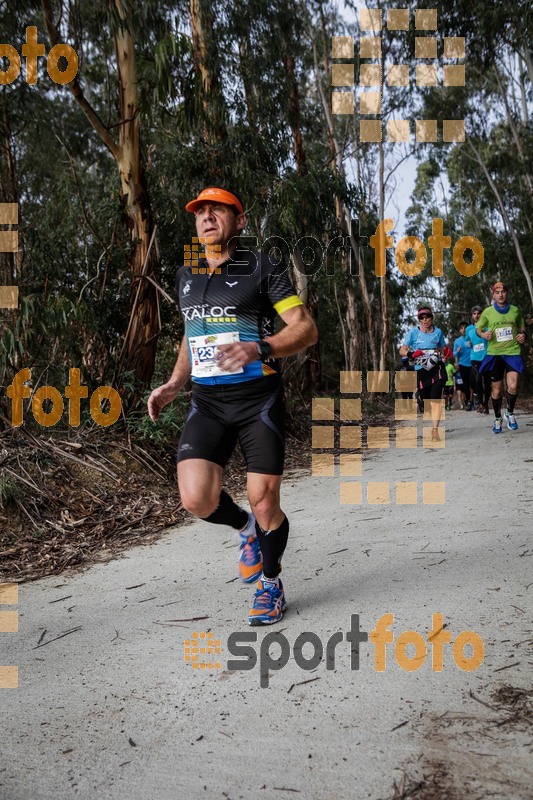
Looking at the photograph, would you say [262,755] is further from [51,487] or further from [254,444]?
[51,487]

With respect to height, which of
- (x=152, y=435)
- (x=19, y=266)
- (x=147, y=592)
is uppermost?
(x=19, y=266)

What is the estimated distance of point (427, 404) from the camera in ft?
34.4

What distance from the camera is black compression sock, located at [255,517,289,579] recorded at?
→ 3.72m

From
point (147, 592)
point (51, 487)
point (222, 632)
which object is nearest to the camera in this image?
point (222, 632)

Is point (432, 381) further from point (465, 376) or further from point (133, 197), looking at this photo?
point (465, 376)

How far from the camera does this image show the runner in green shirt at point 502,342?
10.1m

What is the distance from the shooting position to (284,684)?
9.70 ft

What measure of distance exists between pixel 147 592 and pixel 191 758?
75.8 inches

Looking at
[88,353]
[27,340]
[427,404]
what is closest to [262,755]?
[27,340]

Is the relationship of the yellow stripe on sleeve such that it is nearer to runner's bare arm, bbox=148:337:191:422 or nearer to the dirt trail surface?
runner's bare arm, bbox=148:337:191:422

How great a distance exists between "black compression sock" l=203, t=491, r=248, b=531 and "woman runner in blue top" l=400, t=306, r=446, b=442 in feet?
21.4

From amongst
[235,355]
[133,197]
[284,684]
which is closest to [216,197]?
[235,355]

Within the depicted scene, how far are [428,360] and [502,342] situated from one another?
3.41 feet

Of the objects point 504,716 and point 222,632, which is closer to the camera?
point 504,716
